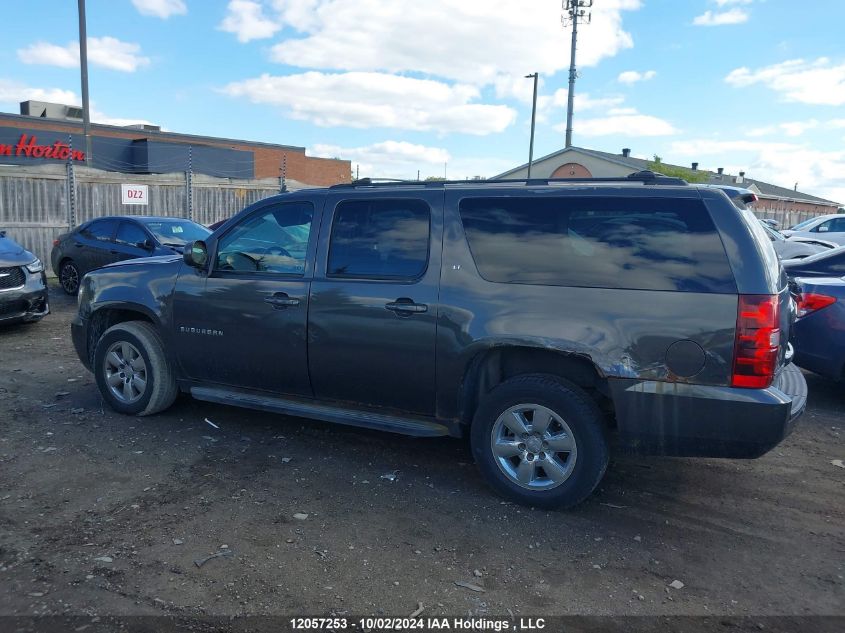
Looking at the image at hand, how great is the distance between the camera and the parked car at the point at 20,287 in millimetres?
8617

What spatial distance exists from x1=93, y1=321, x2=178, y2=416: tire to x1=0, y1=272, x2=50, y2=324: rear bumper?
3.92 m

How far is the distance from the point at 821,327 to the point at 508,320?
12.3 feet

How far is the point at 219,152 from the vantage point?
1714 inches

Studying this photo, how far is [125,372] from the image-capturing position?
220 inches

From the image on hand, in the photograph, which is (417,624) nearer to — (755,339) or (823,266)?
(755,339)

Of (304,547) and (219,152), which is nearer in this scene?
(304,547)

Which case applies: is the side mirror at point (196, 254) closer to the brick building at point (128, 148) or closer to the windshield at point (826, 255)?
the windshield at point (826, 255)

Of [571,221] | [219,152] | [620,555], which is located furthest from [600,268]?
[219,152]

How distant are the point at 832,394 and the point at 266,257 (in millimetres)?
5821

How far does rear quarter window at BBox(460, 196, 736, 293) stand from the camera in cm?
364

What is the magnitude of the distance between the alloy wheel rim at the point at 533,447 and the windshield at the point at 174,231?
Answer: 864 centimetres

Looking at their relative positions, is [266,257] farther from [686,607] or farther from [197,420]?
[686,607]

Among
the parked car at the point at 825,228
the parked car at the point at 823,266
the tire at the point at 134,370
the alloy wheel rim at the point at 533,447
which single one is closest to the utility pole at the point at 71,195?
the tire at the point at 134,370

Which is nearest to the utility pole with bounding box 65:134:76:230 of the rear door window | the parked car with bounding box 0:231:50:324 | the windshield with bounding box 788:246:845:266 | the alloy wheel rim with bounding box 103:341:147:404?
the parked car with bounding box 0:231:50:324
